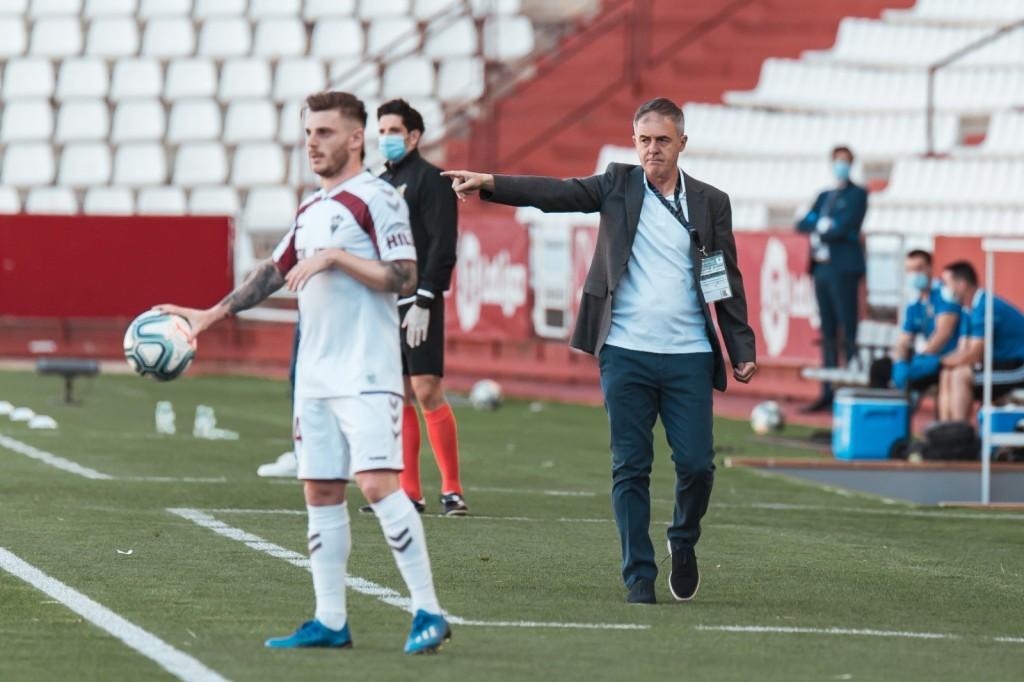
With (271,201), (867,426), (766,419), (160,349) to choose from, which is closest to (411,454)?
(160,349)

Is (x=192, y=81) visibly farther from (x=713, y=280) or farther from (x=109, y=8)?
(x=713, y=280)

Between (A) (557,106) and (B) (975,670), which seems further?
(A) (557,106)

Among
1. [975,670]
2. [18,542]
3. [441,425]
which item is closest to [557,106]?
[441,425]

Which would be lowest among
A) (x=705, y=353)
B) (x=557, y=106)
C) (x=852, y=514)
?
(x=852, y=514)

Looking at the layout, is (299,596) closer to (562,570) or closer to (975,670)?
(562,570)

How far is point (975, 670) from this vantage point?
6988mm

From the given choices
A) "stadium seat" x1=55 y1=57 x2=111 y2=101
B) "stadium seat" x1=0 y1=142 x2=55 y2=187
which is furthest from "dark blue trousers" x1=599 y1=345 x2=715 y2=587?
"stadium seat" x1=55 y1=57 x2=111 y2=101

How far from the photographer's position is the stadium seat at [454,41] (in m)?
28.8

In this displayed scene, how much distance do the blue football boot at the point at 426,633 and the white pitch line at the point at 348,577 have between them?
29.3 inches

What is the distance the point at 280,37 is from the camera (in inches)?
1156

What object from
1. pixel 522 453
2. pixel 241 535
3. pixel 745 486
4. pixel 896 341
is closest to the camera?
pixel 241 535

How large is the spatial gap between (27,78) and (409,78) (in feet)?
17.8

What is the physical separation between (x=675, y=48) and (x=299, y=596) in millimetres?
19291

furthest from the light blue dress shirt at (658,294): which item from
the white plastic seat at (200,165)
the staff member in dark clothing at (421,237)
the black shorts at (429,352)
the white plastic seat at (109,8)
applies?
the white plastic seat at (109,8)
